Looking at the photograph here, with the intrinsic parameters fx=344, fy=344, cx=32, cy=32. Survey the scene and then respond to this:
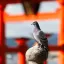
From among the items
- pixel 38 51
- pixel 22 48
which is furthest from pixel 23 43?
pixel 38 51

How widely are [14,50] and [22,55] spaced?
14.9 inches

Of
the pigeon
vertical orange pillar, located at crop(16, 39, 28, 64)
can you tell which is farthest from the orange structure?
the pigeon

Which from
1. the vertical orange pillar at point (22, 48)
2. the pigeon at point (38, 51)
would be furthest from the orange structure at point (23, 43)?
the pigeon at point (38, 51)

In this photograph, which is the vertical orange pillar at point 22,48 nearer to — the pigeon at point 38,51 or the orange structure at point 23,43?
the orange structure at point 23,43

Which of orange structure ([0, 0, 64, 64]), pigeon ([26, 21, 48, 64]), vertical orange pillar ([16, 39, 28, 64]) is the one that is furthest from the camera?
orange structure ([0, 0, 64, 64])

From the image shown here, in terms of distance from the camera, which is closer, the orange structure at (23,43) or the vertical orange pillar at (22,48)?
the vertical orange pillar at (22,48)

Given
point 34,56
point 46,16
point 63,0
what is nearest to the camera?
point 34,56

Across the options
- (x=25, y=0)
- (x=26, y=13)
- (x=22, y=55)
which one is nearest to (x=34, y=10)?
(x=26, y=13)

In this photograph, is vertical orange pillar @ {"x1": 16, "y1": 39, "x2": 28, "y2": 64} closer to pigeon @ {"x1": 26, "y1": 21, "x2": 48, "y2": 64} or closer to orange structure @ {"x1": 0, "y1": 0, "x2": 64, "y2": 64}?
orange structure @ {"x1": 0, "y1": 0, "x2": 64, "y2": 64}

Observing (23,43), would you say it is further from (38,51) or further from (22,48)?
(38,51)

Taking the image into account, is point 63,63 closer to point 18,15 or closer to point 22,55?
point 22,55

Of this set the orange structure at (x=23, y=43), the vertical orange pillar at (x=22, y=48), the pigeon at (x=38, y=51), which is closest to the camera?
the pigeon at (x=38, y=51)

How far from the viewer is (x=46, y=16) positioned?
9227 millimetres

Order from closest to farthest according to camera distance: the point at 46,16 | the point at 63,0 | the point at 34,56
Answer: the point at 34,56
the point at 63,0
the point at 46,16
